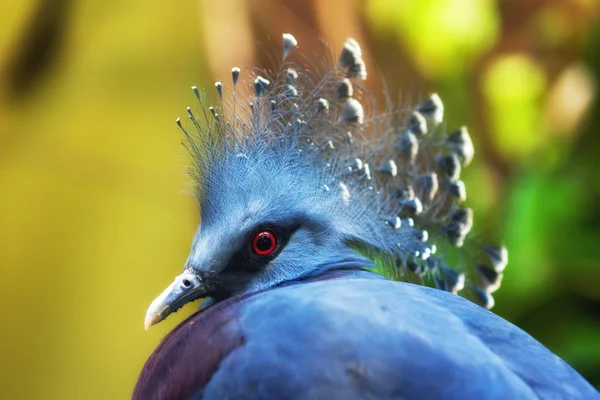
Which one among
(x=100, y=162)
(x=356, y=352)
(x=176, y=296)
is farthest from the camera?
(x=100, y=162)

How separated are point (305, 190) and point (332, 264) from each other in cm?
15

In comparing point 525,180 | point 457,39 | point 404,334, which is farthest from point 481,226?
point 404,334

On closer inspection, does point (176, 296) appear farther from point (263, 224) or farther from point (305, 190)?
point (305, 190)

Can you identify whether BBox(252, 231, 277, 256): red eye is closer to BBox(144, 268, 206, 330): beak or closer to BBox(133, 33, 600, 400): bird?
BBox(133, 33, 600, 400): bird

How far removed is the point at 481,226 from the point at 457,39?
2.28ft

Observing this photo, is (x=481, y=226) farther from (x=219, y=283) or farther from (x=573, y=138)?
(x=219, y=283)

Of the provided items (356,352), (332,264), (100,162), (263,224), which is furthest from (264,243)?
(100,162)

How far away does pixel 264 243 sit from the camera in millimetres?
1352

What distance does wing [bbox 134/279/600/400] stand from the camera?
97 centimetres

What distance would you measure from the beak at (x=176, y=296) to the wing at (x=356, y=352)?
100 millimetres

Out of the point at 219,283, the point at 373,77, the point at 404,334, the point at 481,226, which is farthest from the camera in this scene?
the point at 373,77

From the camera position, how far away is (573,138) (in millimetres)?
2803

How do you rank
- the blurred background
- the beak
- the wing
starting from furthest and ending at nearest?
the blurred background
the beak
the wing

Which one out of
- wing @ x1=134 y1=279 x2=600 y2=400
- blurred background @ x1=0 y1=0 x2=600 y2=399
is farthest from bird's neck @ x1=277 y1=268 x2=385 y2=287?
blurred background @ x1=0 y1=0 x2=600 y2=399
